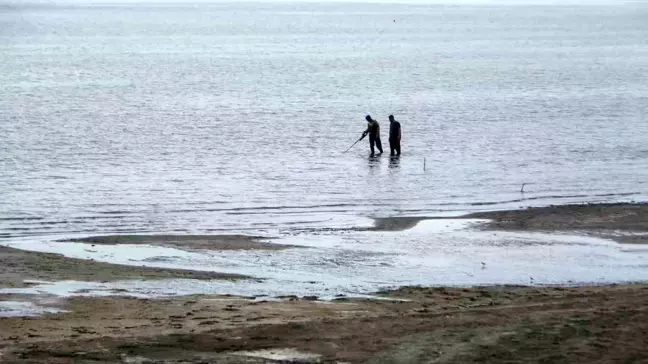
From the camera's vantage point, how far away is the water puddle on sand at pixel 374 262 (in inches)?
744

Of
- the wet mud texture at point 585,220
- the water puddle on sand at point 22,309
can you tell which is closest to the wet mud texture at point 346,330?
the water puddle on sand at point 22,309

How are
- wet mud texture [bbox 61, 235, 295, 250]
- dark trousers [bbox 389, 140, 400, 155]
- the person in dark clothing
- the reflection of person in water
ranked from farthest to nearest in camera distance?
dark trousers [bbox 389, 140, 400, 155]
the person in dark clothing
the reflection of person in water
wet mud texture [bbox 61, 235, 295, 250]

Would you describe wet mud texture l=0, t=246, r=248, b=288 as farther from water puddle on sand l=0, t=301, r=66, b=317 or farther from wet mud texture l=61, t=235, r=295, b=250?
wet mud texture l=61, t=235, r=295, b=250

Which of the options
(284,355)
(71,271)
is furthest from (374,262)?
(284,355)

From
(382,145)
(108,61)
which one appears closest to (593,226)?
(382,145)

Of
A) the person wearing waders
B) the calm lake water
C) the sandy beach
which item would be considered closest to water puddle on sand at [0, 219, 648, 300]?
the sandy beach

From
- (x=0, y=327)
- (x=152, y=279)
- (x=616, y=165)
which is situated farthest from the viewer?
(x=616, y=165)

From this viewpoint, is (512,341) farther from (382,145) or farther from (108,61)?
(108,61)

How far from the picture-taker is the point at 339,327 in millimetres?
14461

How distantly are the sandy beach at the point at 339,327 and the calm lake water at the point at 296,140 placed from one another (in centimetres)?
860

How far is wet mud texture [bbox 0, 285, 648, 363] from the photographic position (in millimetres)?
13148

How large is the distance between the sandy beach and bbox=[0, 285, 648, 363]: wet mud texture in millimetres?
14

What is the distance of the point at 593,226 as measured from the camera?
26.0 m

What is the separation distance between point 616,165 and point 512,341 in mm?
26152
